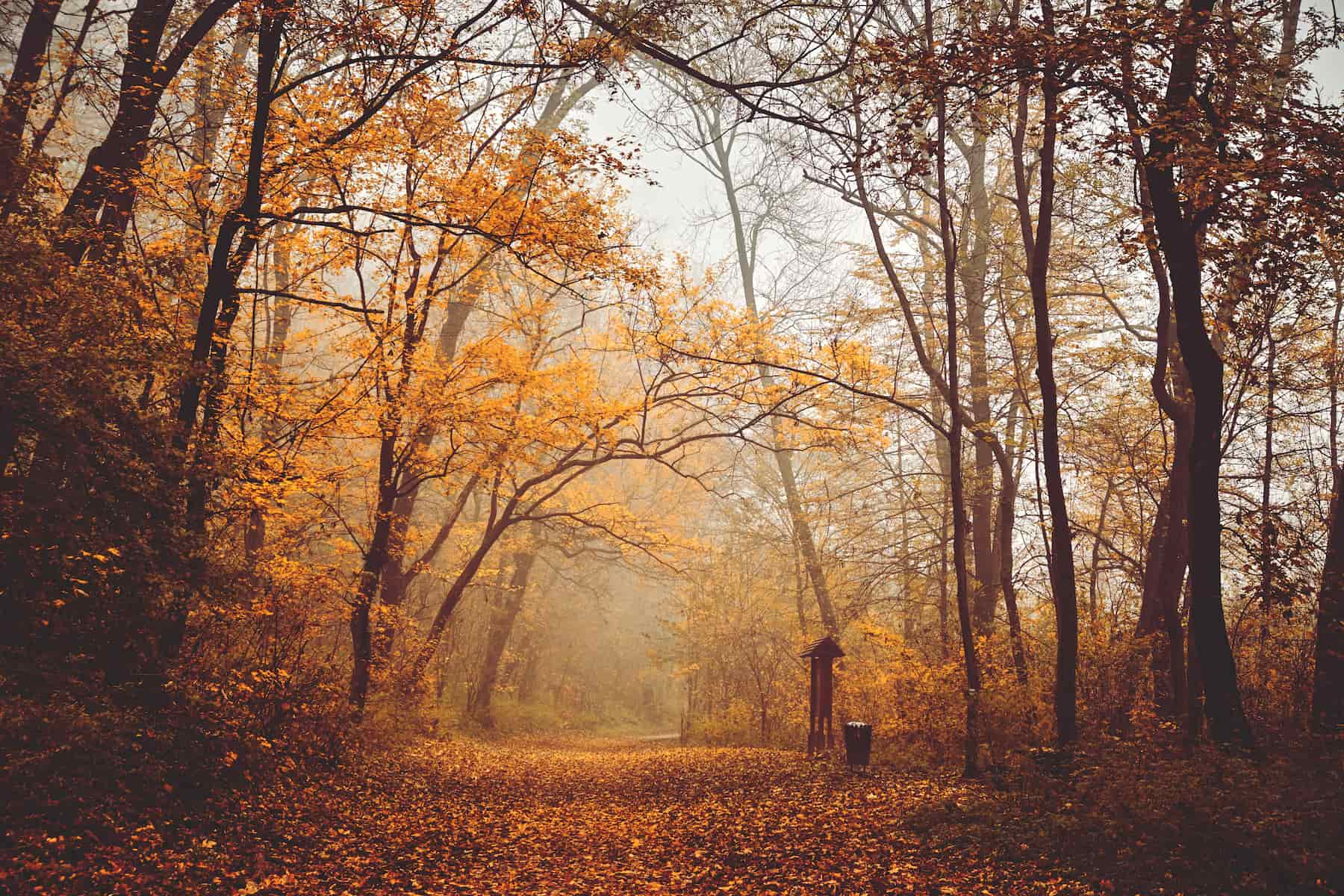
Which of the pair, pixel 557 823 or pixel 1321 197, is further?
pixel 557 823

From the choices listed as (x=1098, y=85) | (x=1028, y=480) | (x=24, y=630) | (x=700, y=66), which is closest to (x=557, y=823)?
(x=24, y=630)

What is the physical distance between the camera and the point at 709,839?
6.14 m

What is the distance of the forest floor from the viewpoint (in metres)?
4.10

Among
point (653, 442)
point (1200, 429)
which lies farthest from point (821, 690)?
point (1200, 429)

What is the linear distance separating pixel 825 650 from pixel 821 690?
24.0 inches

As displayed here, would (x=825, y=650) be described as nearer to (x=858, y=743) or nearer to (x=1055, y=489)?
(x=858, y=743)

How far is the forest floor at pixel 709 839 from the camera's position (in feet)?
13.4

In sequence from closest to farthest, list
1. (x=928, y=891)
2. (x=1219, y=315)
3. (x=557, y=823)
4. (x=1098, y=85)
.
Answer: (x=928, y=891) → (x=1098, y=85) → (x=557, y=823) → (x=1219, y=315)

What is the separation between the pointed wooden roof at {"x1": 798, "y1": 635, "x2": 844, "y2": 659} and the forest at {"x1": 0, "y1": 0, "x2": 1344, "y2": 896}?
722mm

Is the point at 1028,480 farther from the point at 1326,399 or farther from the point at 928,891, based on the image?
the point at 928,891

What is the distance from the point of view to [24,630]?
15.9 ft

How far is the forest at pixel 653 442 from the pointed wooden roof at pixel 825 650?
28.4 inches

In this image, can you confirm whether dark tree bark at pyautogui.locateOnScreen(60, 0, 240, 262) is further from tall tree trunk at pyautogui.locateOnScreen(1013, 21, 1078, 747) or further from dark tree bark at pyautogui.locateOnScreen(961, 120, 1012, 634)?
dark tree bark at pyautogui.locateOnScreen(961, 120, 1012, 634)

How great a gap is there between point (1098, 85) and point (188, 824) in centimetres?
757
